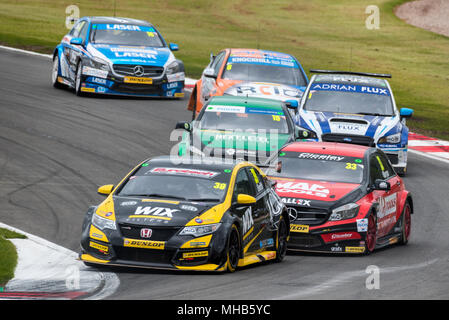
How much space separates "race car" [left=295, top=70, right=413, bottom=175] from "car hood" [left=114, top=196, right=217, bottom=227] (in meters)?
7.61

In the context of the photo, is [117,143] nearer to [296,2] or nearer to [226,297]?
[226,297]

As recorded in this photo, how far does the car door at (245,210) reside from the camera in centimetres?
1138

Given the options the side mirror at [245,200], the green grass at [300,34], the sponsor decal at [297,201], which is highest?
the side mirror at [245,200]

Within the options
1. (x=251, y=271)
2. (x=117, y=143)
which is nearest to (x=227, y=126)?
(x=117, y=143)

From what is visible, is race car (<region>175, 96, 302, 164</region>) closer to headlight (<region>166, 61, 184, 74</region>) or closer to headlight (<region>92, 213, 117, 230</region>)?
headlight (<region>92, 213, 117, 230</region>)

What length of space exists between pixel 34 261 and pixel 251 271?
92.7 inches

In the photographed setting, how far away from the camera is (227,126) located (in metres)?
17.1

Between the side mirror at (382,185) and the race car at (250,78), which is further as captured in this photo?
the race car at (250,78)

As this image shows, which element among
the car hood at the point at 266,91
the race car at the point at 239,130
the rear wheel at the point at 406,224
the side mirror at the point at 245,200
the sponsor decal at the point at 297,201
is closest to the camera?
the side mirror at the point at 245,200

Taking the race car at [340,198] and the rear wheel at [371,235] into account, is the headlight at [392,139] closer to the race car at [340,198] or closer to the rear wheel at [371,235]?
the race car at [340,198]

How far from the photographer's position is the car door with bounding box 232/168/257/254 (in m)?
11.4

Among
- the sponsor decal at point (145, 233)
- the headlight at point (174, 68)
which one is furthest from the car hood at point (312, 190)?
the headlight at point (174, 68)

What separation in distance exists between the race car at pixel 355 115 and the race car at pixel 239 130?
0.86 m

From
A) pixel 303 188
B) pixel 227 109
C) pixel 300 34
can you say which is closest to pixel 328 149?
pixel 303 188
